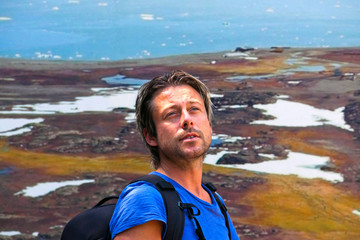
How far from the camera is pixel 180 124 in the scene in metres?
2.34

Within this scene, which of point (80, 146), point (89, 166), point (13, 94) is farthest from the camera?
point (13, 94)

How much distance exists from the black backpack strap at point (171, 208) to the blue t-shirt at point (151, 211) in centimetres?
2

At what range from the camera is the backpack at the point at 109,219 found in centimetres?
206

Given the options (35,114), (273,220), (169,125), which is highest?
(169,125)

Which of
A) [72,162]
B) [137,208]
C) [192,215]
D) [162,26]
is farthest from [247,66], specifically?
[137,208]

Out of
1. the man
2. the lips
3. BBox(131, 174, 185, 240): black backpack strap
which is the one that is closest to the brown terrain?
the man

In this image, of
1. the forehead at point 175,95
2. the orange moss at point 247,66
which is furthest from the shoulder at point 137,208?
the orange moss at point 247,66

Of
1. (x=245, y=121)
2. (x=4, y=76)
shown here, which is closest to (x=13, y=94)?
(x=4, y=76)

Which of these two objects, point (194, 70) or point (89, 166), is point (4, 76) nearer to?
point (194, 70)

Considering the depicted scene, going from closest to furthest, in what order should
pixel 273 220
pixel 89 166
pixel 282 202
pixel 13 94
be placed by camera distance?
pixel 273 220
pixel 282 202
pixel 89 166
pixel 13 94

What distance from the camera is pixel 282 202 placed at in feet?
29.0

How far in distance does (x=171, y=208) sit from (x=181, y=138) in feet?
1.03

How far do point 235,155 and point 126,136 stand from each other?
72.9 inches

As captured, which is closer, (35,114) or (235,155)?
(235,155)
